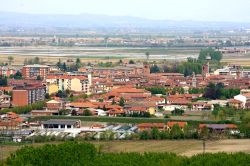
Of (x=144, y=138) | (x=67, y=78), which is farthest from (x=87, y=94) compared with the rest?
(x=144, y=138)

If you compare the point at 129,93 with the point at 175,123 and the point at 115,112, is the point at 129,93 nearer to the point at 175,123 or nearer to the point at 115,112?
the point at 115,112

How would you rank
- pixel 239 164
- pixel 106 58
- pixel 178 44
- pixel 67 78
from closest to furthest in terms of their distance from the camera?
pixel 239 164, pixel 67 78, pixel 106 58, pixel 178 44

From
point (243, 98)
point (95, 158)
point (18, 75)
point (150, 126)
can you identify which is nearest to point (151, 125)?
point (150, 126)

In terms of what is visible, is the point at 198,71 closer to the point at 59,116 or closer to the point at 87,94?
the point at 87,94

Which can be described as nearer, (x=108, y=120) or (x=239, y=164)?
(x=239, y=164)

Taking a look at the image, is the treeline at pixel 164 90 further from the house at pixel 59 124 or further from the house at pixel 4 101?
the house at pixel 59 124

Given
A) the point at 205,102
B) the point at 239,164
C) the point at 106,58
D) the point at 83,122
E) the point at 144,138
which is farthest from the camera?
the point at 106,58
